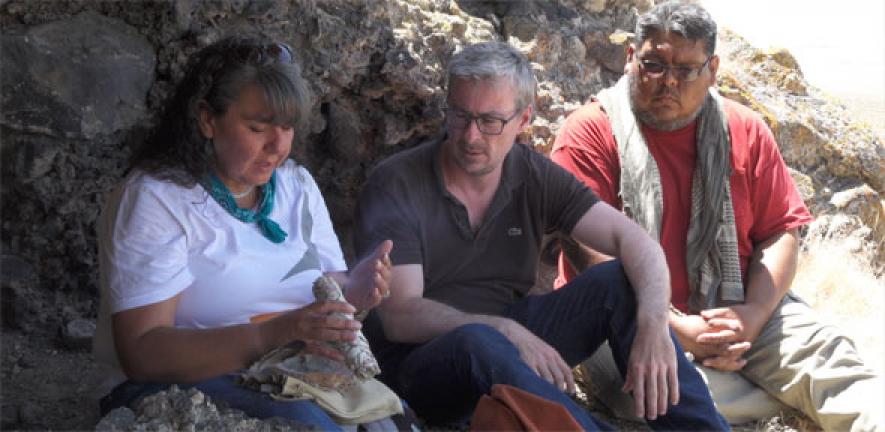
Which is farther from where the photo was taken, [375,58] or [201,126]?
[375,58]

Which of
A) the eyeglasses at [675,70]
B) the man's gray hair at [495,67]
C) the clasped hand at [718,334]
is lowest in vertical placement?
the clasped hand at [718,334]

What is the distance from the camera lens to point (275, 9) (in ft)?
13.7

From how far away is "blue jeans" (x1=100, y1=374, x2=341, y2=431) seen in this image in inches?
107

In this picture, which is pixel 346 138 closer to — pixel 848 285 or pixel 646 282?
pixel 646 282

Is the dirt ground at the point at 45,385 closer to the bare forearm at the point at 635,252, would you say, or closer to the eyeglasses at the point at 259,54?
the eyeglasses at the point at 259,54

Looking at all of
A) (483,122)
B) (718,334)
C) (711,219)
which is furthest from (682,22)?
(718,334)

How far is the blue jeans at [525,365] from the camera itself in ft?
10.3

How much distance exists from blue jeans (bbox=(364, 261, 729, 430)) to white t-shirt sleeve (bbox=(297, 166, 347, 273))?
1.31 feet

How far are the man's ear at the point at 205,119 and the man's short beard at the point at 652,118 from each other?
6.38 feet

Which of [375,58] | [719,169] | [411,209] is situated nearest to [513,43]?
[375,58]

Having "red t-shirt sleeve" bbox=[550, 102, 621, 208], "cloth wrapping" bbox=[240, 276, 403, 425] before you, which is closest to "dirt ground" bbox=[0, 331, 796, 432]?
"cloth wrapping" bbox=[240, 276, 403, 425]

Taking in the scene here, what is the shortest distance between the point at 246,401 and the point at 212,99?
839 mm

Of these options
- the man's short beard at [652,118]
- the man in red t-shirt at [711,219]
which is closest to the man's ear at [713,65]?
the man in red t-shirt at [711,219]

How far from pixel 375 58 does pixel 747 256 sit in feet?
5.82
